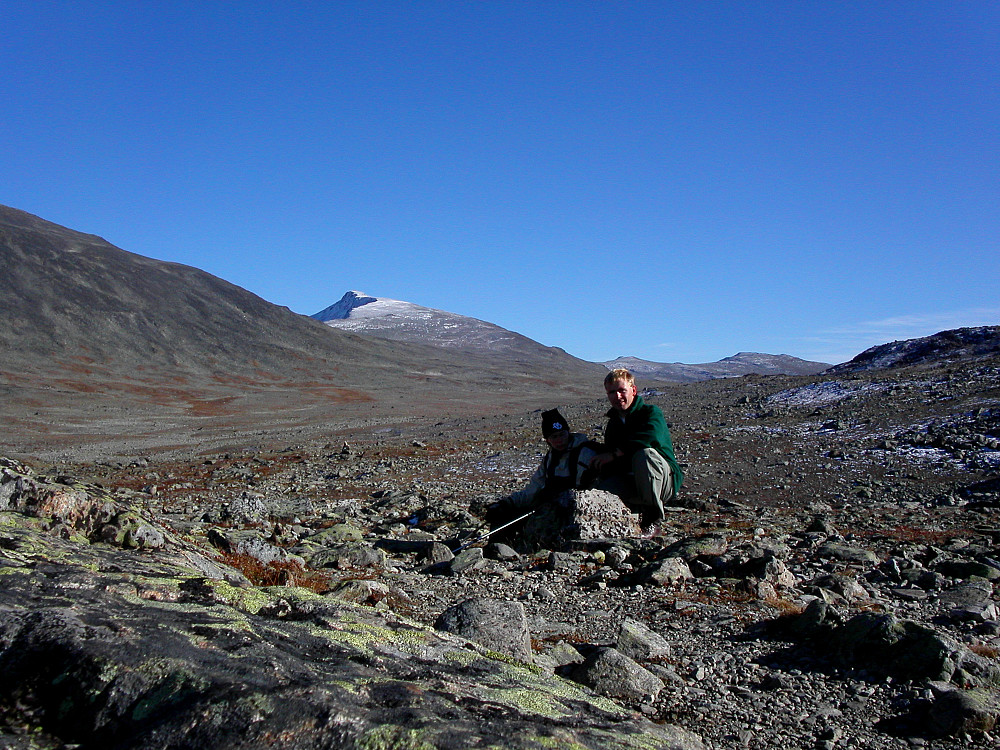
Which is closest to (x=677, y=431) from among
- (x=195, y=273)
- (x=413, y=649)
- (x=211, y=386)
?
(x=413, y=649)

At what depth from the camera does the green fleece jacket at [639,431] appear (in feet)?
22.8

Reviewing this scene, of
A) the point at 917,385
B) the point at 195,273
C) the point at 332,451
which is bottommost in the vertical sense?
the point at 332,451

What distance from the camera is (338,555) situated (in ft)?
26.2

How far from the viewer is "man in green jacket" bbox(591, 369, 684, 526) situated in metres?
6.95

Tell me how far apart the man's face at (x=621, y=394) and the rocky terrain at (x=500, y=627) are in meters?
1.51

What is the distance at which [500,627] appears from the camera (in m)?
4.50

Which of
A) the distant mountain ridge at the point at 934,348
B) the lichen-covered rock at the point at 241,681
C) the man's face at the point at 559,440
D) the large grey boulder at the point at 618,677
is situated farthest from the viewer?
the distant mountain ridge at the point at 934,348

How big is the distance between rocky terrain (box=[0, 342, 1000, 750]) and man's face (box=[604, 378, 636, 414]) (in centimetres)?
151

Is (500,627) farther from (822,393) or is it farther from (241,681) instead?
(822,393)

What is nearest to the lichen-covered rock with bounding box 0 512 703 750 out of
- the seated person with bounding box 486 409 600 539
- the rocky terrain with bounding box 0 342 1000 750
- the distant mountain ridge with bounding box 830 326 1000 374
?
the rocky terrain with bounding box 0 342 1000 750

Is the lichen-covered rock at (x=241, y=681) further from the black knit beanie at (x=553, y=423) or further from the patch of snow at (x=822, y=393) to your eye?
the patch of snow at (x=822, y=393)

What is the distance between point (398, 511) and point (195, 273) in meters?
140

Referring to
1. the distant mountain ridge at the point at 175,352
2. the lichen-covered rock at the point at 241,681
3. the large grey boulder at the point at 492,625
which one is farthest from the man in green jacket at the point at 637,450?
the distant mountain ridge at the point at 175,352

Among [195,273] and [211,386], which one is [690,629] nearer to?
[211,386]
